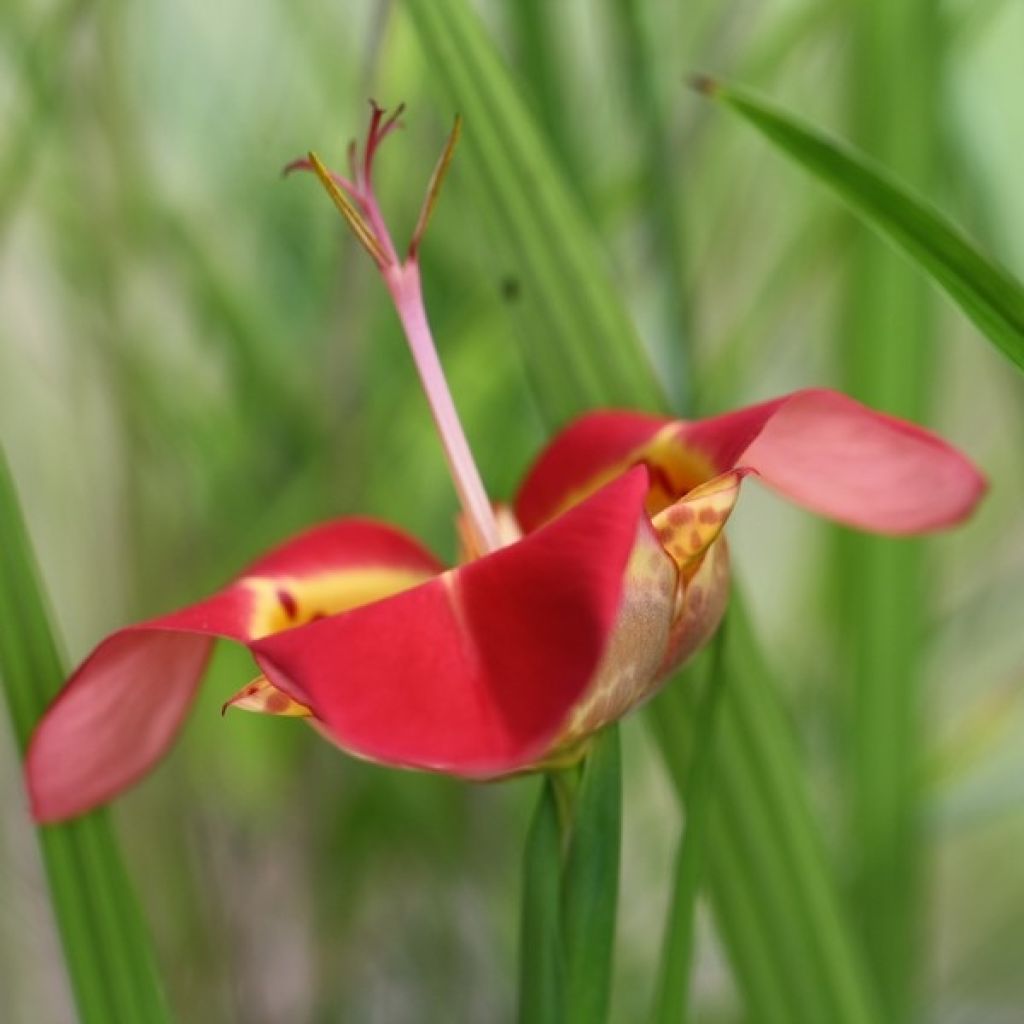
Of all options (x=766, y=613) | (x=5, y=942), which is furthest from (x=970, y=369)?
(x=5, y=942)

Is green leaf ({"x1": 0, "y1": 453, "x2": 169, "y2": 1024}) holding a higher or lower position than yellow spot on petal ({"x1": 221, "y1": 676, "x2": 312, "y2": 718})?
lower

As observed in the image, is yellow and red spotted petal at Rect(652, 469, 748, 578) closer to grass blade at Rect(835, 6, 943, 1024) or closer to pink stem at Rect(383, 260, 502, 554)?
pink stem at Rect(383, 260, 502, 554)

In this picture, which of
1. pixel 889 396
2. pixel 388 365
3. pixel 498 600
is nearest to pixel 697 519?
pixel 498 600

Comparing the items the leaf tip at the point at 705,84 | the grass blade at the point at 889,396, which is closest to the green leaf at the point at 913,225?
the leaf tip at the point at 705,84

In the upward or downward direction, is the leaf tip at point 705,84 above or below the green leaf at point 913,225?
above

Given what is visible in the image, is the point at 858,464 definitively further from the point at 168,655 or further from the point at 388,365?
the point at 388,365

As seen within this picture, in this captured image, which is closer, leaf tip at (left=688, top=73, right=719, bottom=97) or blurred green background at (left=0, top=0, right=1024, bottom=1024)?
leaf tip at (left=688, top=73, right=719, bottom=97)

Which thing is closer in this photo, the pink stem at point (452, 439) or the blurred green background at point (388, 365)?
the pink stem at point (452, 439)

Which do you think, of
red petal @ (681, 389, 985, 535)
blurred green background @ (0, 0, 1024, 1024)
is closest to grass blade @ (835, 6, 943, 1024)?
blurred green background @ (0, 0, 1024, 1024)

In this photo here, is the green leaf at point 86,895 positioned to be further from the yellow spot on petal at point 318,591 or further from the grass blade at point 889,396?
the grass blade at point 889,396
